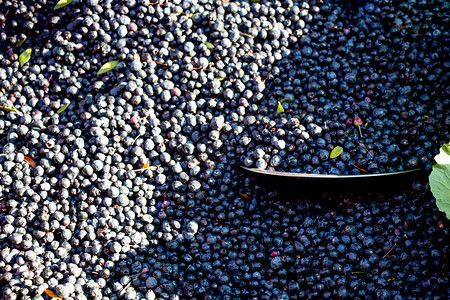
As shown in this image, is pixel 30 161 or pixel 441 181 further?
pixel 30 161

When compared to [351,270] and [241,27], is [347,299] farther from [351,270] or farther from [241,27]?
[241,27]

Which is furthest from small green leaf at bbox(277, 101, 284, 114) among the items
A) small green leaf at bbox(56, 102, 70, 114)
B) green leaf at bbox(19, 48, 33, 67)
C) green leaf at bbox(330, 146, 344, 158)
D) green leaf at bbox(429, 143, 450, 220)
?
green leaf at bbox(19, 48, 33, 67)

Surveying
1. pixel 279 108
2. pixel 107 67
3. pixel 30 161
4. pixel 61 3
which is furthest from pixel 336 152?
pixel 61 3

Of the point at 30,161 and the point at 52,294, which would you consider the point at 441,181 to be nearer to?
the point at 52,294

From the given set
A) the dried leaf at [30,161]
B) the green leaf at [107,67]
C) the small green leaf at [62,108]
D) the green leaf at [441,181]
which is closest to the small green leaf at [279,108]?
the green leaf at [441,181]

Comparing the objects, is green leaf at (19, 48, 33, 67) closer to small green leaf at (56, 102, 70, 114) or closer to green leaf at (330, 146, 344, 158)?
small green leaf at (56, 102, 70, 114)

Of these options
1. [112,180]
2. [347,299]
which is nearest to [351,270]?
[347,299]
